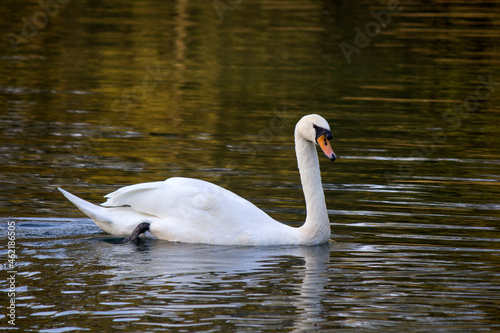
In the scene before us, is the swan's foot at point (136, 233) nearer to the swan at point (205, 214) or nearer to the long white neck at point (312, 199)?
the swan at point (205, 214)

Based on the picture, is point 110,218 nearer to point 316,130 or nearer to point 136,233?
point 136,233

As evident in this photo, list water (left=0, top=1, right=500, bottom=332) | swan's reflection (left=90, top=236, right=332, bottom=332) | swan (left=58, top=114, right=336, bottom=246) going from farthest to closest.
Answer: swan (left=58, top=114, right=336, bottom=246)
swan's reflection (left=90, top=236, right=332, bottom=332)
water (left=0, top=1, right=500, bottom=332)

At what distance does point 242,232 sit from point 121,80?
39.1 ft

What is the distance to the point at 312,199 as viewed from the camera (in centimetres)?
947

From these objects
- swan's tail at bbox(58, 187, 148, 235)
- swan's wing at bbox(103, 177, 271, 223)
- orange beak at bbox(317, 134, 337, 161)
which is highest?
orange beak at bbox(317, 134, 337, 161)

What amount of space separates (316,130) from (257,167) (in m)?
3.47

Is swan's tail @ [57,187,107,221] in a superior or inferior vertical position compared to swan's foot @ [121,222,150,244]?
superior

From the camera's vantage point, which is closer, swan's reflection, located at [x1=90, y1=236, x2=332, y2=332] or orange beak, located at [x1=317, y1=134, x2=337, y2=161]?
swan's reflection, located at [x1=90, y1=236, x2=332, y2=332]

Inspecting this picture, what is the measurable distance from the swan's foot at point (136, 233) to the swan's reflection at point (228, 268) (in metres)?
0.11

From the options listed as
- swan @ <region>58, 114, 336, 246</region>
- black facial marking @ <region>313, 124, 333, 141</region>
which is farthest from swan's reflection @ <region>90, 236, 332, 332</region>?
black facial marking @ <region>313, 124, 333, 141</region>

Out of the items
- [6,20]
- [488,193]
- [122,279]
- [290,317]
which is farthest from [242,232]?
[6,20]

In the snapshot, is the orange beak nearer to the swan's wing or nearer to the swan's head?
the swan's head

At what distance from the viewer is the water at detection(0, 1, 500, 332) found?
7.29 m

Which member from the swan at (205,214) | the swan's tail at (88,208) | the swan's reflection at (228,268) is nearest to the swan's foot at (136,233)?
the swan at (205,214)
